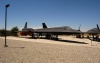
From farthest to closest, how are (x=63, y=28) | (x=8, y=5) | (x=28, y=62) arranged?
1. (x=63, y=28)
2. (x=8, y=5)
3. (x=28, y=62)

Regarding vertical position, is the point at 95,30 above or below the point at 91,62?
above

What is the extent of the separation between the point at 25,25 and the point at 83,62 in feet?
143

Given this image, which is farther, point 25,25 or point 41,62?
point 25,25

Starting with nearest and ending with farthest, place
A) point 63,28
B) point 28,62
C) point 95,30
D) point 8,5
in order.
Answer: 1. point 28,62
2. point 8,5
3. point 63,28
4. point 95,30

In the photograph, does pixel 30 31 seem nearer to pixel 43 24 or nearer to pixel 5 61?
pixel 43 24

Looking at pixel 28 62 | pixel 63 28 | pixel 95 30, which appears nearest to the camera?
pixel 28 62

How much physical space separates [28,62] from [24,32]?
3309 centimetres

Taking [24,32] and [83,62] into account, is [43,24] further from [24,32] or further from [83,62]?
[83,62]

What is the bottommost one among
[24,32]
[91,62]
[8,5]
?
[91,62]

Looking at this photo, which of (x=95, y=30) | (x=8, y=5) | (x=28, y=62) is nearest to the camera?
(x=28, y=62)

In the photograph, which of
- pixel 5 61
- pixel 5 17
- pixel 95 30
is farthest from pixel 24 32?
pixel 5 61

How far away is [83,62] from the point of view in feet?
29.2

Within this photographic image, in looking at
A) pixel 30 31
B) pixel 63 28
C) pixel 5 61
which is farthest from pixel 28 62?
pixel 30 31

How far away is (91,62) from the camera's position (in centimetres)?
891
